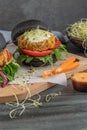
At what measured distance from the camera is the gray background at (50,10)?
2.69m

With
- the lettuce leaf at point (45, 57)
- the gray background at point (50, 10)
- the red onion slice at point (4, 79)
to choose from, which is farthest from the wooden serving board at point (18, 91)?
the gray background at point (50, 10)

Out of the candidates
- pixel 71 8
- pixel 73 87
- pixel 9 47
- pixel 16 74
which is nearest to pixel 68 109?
pixel 73 87

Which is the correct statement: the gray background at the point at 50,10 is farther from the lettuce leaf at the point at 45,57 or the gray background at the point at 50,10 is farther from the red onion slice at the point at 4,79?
the red onion slice at the point at 4,79

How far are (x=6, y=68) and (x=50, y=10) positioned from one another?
1378 millimetres

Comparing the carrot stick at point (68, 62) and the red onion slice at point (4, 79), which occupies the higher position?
the carrot stick at point (68, 62)

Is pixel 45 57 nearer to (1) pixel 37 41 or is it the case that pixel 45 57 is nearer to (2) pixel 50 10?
(1) pixel 37 41

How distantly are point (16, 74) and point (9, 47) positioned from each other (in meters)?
0.34

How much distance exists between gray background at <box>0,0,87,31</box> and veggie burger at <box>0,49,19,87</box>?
132 cm

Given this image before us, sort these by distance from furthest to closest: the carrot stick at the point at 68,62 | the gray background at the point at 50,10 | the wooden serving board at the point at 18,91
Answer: the gray background at the point at 50,10
the carrot stick at the point at 68,62
the wooden serving board at the point at 18,91

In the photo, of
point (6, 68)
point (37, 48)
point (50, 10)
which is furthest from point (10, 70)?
point (50, 10)

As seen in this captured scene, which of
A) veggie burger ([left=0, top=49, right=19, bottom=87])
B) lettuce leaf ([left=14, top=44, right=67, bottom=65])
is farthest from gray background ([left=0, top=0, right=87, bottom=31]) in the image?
veggie burger ([left=0, top=49, right=19, bottom=87])

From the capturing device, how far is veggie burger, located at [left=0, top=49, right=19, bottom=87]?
4.49ft

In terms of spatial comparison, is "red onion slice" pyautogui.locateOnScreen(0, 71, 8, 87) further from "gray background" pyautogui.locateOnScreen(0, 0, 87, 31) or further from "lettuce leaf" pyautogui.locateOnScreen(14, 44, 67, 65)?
"gray background" pyautogui.locateOnScreen(0, 0, 87, 31)

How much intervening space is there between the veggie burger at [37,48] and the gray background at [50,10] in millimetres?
1167
